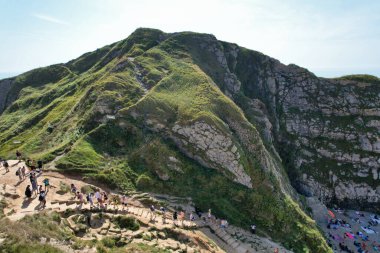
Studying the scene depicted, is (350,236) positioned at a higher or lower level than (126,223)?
lower

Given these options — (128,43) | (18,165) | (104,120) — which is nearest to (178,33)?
(128,43)

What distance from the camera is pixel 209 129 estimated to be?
6500 centimetres

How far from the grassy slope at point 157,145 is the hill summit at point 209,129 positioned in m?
0.23

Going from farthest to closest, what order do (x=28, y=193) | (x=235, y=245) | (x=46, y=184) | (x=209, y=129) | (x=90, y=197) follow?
(x=209, y=129) < (x=235, y=245) < (x=46, y=184) < (x=90, y=197) < (x=28, y=193)

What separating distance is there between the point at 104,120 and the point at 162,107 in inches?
473

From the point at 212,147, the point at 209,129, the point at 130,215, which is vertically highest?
the point at 209,129

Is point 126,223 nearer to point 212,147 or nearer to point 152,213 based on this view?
point 152,213

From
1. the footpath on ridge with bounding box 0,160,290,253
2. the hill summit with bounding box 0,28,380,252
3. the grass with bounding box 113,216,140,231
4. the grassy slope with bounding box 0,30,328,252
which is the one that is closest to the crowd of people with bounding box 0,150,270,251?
the footpath on ridge with bounding box 0,160,290,253

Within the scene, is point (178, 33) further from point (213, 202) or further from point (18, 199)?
point (18, 199)

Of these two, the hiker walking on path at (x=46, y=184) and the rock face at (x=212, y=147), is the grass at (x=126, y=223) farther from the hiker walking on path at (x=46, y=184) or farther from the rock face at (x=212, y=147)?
the rock face at (x=212, y=147)

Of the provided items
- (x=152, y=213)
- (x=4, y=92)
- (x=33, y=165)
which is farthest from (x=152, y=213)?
(x=4, y=92)

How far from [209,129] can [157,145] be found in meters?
11.0

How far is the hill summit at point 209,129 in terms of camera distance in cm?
5594

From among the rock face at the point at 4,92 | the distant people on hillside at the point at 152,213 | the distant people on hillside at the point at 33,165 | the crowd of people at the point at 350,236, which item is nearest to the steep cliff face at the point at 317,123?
the crowd of people at the point at 350,236
